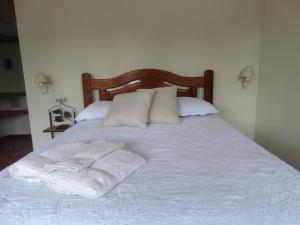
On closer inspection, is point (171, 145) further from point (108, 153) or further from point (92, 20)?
point (92, 20)

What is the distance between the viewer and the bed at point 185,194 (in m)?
0.85

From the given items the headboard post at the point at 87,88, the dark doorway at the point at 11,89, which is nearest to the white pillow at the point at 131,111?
the headboard post at the point at 87,88

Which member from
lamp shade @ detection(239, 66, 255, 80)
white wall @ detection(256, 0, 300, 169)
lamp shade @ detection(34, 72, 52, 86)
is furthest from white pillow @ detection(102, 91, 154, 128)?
white wall @ detection(256, 0, 300, 169)

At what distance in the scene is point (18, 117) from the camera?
4340 mm

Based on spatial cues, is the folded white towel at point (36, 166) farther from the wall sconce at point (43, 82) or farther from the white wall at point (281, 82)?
the white wall at point (281, 82)

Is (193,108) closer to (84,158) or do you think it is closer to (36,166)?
(84,158)

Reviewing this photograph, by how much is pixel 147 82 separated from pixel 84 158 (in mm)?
1653

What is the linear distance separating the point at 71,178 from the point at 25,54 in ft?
7.42

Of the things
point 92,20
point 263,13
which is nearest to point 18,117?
point 92,20

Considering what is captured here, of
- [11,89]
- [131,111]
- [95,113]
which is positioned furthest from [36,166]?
[11,89]

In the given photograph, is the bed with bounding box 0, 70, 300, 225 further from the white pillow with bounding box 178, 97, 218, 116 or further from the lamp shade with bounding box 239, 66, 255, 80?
the lamp shade with bounding box 239, 66, 255, 80

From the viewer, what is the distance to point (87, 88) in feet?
8.97

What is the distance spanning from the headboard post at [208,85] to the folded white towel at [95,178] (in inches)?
67.9

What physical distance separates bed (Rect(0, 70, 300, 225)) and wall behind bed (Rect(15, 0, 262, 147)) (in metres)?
1.31
